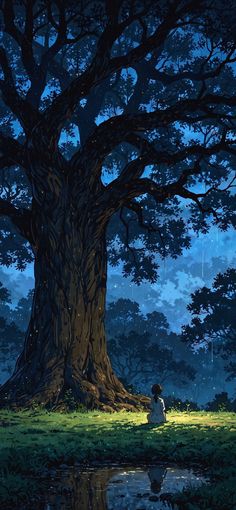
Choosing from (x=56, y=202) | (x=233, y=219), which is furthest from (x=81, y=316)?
(x=233, y=219)

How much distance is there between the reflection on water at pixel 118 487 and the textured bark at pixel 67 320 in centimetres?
758

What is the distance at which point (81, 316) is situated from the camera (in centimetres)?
1839

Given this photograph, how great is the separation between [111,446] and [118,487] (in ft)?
8.43

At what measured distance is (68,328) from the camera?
59.3 feet

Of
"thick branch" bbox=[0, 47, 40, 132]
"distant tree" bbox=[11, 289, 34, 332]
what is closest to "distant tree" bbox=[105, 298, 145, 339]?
"distant tree" bbox=[11, 289, 34, 332]

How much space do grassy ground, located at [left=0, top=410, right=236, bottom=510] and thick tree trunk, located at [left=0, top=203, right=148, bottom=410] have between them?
1.71 m

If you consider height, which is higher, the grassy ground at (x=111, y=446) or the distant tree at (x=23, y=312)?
the distant tree at (x=23, y=312)

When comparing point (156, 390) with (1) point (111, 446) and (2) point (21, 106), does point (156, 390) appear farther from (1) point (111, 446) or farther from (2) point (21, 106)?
(2) point (21, 106)

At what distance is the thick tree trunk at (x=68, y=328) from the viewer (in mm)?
17750

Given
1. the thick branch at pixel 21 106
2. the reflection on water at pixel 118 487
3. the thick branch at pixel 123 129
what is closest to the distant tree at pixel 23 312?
the thick branch at pixel 21 106

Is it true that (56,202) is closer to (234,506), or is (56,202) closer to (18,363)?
(18,363)

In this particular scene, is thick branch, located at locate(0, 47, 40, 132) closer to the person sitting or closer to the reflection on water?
the person sitting

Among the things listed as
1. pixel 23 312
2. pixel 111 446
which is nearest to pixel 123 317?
pixel 23 312

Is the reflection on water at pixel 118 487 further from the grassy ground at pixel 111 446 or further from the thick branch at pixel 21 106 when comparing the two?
the thick branch at pixel 21 106
